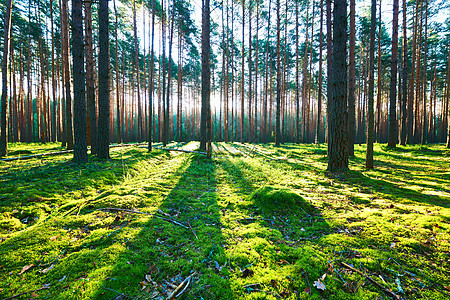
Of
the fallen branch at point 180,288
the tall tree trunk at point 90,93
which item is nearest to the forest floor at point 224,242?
the fallen branch at point 180,288

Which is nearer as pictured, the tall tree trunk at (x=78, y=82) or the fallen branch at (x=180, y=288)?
the fallen branch at (x=180, y=288)

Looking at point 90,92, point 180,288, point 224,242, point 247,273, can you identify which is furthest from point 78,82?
point 247,273

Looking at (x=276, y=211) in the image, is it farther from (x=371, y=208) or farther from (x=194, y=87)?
(x=194, y=87)

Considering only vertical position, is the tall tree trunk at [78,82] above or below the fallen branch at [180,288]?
above

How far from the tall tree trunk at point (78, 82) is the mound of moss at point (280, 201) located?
7.33m

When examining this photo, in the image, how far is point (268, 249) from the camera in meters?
2.46

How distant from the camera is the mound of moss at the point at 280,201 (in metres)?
3.83

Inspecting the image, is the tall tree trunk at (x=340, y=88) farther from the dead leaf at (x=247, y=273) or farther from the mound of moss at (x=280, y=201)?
the dead leaf at (x=247, y=273)

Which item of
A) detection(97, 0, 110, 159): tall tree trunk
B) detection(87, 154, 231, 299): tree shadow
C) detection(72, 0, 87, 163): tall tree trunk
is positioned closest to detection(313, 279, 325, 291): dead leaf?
detection(87, 154, 231, 299): tree shadow

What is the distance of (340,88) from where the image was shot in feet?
20.1

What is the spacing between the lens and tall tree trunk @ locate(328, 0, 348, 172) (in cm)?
602

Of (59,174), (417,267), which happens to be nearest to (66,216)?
(59,174)

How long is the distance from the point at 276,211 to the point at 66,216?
157 inches

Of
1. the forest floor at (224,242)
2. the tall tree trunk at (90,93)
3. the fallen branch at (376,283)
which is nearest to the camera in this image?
the fallen branch at (376,283)
